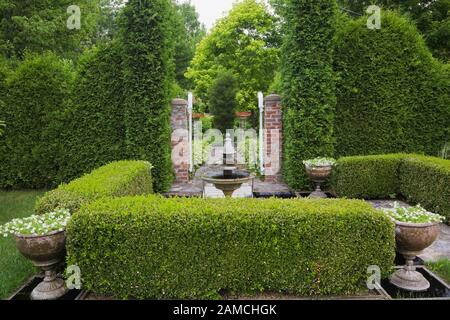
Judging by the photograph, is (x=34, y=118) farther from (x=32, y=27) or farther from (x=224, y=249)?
(x=224, y=249)

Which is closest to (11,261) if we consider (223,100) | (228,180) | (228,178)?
(228,180)

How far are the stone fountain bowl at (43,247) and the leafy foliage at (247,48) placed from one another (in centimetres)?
1743

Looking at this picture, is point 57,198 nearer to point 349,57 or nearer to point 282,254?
point 282,254

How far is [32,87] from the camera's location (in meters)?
8.15

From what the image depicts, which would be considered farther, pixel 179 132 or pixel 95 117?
pixel 179 132

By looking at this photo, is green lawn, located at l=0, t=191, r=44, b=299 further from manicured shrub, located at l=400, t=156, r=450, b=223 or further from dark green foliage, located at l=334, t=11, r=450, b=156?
dark green foliage, located at l=334, t=11, r=450, b=156

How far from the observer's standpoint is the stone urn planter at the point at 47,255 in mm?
3289

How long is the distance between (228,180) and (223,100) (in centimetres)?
1416

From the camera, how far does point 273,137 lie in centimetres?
875

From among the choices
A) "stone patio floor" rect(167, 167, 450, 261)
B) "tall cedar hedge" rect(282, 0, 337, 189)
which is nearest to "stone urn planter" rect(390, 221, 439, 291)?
"stone patio floor" rect(167, 167, 450, 261)

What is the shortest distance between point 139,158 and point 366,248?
5528mm

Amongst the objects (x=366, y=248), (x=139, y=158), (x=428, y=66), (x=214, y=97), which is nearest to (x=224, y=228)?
(x=366, y=248)

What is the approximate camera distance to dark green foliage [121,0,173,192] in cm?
731

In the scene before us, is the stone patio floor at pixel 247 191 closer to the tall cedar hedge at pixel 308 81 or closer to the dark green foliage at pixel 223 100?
the tall cedar hedge at pixel 308 81
